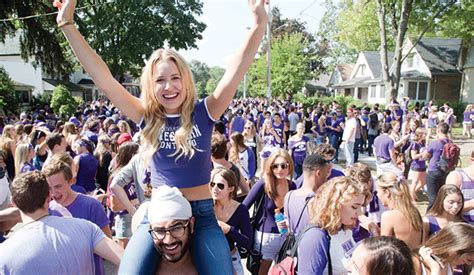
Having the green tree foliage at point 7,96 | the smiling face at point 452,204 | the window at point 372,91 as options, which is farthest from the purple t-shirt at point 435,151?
the window at point 372,91

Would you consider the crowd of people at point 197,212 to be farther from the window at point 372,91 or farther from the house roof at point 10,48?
the window at point 372,91

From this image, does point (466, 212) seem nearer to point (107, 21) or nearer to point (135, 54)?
point (135, 54)

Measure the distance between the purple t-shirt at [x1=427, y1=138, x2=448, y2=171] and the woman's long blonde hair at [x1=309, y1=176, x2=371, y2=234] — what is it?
4.93 meters

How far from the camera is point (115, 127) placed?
935 cm

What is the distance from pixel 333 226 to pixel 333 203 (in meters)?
0.17

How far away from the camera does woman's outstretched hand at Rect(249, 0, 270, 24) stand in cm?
213

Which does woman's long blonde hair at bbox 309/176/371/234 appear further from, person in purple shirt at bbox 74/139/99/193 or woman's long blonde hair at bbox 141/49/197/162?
person in purple shirt at bbox 74/139/99/193

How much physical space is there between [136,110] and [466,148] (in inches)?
715

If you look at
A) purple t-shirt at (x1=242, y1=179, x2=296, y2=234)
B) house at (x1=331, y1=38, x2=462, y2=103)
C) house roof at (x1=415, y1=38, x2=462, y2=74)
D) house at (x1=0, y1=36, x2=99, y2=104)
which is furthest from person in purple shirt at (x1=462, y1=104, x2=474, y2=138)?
house at (x1=0, y1=36, x2=99, y2=104)

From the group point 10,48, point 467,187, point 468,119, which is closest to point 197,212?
point 467,187

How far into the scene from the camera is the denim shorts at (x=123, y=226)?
4715 millimetres

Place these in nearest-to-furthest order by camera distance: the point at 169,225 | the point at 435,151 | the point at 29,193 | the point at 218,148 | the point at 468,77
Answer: the point at 169,225 < the point at 29,193 < the point at 218,148 < the point at 435,151 < the point at 468,77

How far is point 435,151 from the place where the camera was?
7152mm

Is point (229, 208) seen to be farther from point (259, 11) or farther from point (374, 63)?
point (374, 63)
